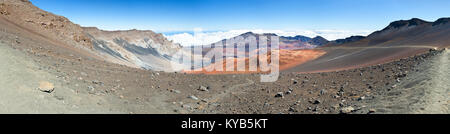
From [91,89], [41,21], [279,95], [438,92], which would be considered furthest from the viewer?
[41,21]

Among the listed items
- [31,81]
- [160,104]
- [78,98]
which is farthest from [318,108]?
[31,81]

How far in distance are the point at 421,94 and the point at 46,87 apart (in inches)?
371

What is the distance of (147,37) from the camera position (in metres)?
118

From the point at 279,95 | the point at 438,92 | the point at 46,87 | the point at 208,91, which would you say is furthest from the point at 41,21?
the point at 438,92

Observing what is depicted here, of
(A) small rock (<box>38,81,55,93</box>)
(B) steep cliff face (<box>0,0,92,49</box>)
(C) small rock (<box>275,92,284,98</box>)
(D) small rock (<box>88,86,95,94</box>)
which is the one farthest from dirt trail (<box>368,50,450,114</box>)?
(B) steep cliff face (<box>0,0,92,49</box>)

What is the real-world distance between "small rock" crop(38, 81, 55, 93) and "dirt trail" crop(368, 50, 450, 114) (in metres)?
8.07

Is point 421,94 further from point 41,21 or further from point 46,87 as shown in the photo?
point 41,21

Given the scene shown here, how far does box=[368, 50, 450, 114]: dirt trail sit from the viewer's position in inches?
201

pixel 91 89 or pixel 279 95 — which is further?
pixel 279 95

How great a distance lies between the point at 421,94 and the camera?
19.4 feet

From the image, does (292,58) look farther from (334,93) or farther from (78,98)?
(78,98)

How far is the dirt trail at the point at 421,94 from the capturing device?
5.11 m

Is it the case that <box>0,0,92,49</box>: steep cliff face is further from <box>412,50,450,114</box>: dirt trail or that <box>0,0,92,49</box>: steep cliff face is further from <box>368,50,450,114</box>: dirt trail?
<box>412,50,450,114</box>: dirt trail

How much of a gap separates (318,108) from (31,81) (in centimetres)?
810
